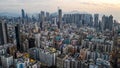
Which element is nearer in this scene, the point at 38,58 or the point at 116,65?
the point at 116,65

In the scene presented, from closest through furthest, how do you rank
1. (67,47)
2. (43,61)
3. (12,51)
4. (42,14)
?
(43,61), (12,51), (67,47), (42,14)

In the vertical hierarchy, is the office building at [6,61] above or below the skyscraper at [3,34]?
below

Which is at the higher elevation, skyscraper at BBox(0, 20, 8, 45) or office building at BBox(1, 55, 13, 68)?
skyscraper at BBox(0, 20, 8, 45)

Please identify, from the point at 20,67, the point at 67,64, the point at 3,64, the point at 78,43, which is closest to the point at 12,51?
the point at 3,64

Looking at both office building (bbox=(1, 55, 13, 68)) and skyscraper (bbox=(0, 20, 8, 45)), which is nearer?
office building (bbox=(1, 55, 13, 68))

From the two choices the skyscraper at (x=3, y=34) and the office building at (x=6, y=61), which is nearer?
the office building at (x=6, y=61)

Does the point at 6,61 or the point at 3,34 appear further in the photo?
the point at 3,34

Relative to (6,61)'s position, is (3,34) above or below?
above

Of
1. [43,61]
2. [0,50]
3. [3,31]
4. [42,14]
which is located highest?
[42,14]

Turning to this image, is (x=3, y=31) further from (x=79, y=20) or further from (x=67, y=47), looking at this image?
(x=79, y=20)

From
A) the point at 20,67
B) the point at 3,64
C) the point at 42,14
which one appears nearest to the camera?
the point at 20,67

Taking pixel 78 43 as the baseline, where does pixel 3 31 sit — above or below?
above
